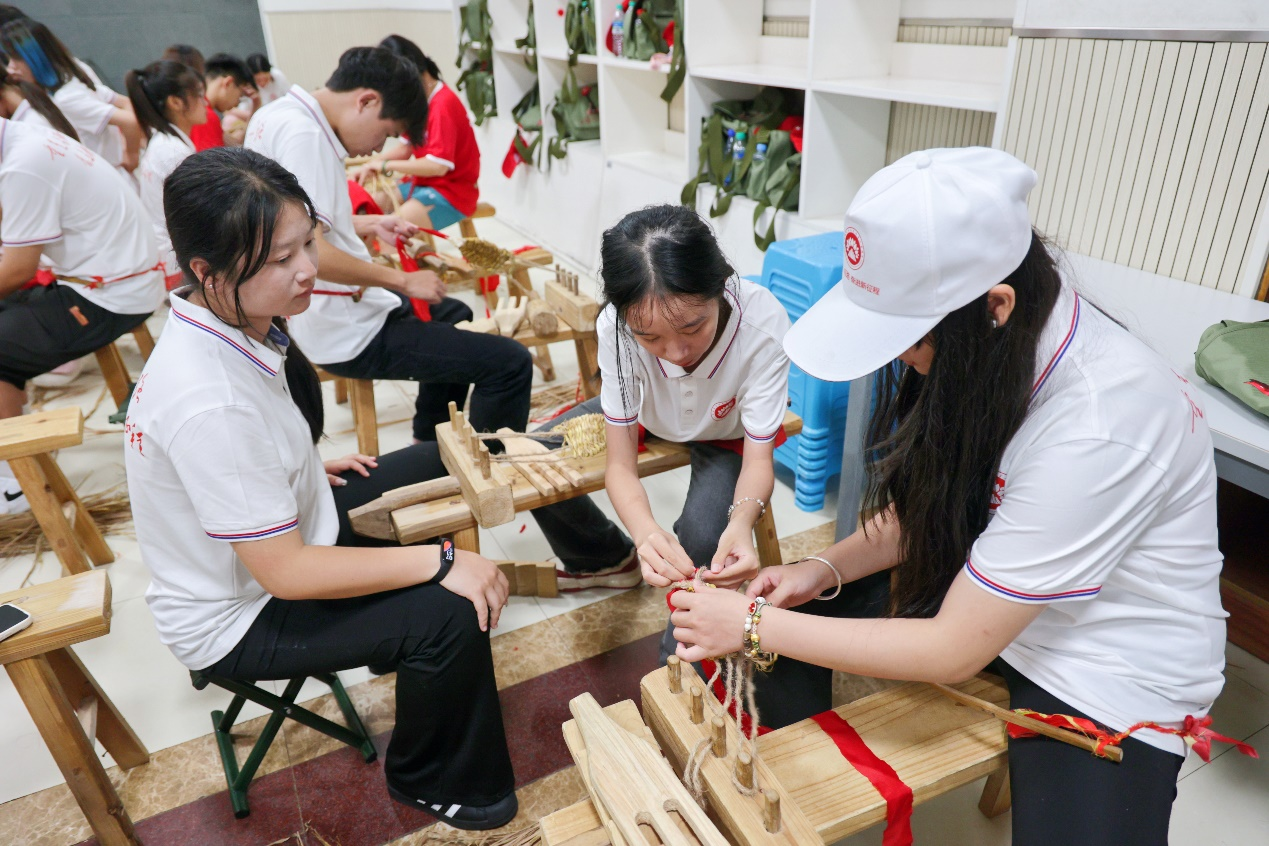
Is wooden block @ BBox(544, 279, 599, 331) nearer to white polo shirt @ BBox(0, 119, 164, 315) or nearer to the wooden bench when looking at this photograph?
the wooden bench

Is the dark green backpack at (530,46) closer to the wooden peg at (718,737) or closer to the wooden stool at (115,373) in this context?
the wooden stool at (115,373)

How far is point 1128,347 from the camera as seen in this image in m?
0.95

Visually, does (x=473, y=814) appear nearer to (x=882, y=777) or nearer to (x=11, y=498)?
(x=882, y=777)

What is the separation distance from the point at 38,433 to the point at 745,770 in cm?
203

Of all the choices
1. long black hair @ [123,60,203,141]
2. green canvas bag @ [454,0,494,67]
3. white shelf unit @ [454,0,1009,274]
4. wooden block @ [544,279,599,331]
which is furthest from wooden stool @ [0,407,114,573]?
green canvas bag @ [454,0,494,67]

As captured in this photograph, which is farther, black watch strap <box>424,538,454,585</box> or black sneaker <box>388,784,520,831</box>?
black sneaker <box>388,784,520,831</box>

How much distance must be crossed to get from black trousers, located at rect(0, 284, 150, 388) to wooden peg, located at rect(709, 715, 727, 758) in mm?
2705

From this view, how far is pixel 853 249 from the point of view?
967mm

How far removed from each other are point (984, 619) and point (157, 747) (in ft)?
6.10

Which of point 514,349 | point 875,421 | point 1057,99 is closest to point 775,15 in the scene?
point 1057,99

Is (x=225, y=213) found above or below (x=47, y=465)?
above

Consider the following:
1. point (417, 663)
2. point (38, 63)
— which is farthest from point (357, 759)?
point (38, 63)

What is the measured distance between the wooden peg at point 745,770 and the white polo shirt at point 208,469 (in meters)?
0.81

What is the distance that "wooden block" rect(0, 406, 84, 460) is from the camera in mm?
1992
